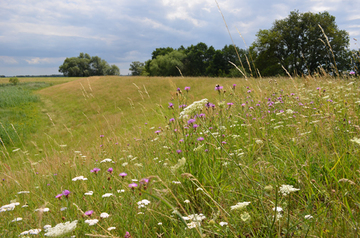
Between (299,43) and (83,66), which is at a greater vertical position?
(83,66)

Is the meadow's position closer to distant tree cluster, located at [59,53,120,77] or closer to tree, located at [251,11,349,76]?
Result: tree, located at [251,11,349,76]

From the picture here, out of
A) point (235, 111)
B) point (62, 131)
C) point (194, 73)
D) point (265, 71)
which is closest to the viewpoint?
point (235, 111)

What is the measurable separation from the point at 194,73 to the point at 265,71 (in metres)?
30.2

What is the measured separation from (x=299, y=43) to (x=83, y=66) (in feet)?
326

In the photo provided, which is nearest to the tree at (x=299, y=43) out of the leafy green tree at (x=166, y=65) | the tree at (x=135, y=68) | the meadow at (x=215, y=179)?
the leafy green tree at (x=166, y=65)

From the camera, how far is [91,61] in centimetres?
10656

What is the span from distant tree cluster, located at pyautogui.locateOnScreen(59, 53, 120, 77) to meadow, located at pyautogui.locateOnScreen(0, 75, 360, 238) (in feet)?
360

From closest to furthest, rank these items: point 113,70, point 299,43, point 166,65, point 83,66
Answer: point 299,43
point 166,65
point 83,66
point 113,70

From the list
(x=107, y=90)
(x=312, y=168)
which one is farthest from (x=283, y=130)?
(x=107, y=90)

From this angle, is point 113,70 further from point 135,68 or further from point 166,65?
point 166,65

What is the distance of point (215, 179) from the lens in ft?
6.59

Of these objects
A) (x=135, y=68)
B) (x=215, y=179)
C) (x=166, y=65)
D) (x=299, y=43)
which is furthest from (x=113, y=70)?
(x=215, y=179)

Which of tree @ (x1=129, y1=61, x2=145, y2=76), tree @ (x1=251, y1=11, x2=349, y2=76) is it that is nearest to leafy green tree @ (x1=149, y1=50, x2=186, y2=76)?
tree @ (x1=251, y1=11, x2=349, y2=76)

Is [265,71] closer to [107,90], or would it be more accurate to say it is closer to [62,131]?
[107,90]
